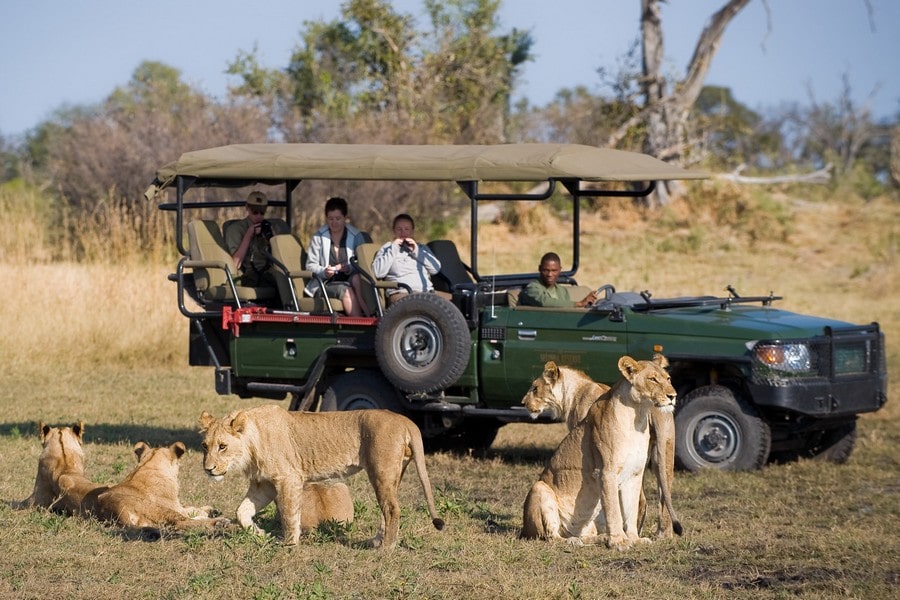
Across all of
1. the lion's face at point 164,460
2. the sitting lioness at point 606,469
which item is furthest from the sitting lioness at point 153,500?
the sitting lioness at point 606,469

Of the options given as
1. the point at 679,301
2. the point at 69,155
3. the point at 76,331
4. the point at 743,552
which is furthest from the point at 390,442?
the point at 69,155

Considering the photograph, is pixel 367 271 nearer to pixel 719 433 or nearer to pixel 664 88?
pixel 719 433

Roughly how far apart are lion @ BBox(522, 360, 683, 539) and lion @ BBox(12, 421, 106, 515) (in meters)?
2.58

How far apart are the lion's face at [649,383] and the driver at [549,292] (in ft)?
9.88

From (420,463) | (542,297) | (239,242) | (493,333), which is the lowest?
(420,463)

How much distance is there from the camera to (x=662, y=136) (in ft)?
94.0

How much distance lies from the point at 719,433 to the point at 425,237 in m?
14.2

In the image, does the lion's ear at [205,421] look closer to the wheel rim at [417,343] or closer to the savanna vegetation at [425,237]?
the savanna vegetation at [425,237]

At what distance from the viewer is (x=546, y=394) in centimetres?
805

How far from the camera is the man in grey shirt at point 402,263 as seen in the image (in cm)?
1046

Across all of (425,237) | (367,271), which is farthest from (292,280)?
(425,237)

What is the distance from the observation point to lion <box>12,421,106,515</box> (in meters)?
8.05

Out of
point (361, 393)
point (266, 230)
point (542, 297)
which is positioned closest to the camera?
point (542, 297)

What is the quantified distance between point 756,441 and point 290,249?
3.77 meters
